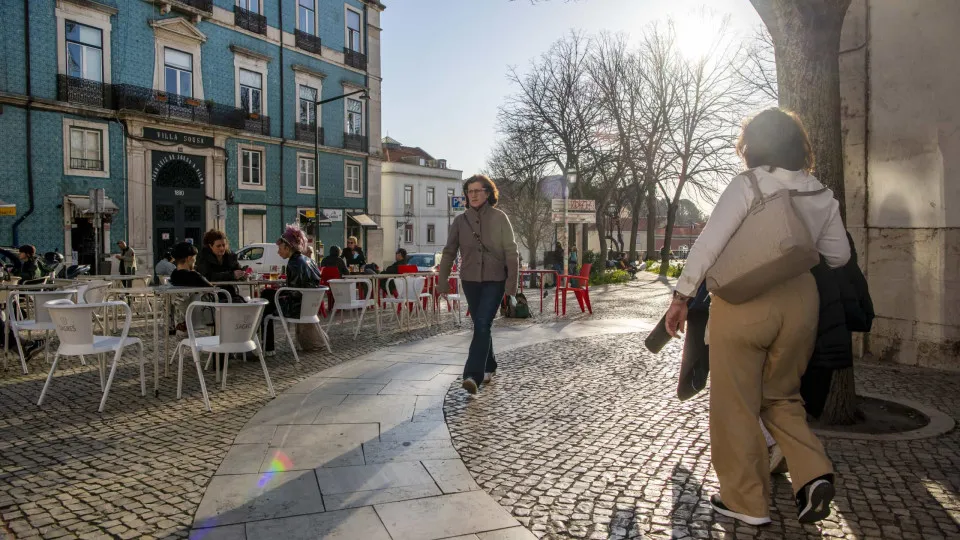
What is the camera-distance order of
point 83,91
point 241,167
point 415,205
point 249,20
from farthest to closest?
point 415,205, point 241,167, point 249,20, point 83,91

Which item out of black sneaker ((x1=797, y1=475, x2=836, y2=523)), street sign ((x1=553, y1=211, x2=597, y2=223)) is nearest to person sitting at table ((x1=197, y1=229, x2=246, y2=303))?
black sneaker ((x1=797, y1=475, x2=836, y2=523))

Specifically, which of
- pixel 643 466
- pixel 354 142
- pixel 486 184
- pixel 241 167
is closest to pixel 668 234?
pixel 354 142

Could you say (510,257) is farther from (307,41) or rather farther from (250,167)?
(307,41)

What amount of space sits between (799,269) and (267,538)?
2.46m

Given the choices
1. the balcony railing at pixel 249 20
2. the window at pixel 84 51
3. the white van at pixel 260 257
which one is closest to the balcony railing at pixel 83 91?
the window at pixel 84 51

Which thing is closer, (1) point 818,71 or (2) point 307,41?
(1) point 818,71

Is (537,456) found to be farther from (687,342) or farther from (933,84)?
(933,84)

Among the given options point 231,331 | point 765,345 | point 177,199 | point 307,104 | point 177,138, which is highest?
point 307,104

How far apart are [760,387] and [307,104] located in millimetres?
31828

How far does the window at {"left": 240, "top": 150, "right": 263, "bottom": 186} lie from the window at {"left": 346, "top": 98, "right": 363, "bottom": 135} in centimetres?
596

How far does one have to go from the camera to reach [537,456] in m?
4.24

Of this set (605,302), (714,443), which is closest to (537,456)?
(714,443)

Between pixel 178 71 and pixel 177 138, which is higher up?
pixel 178 71

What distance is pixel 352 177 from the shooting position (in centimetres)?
3541
